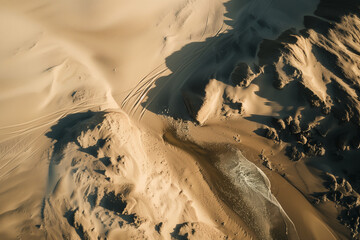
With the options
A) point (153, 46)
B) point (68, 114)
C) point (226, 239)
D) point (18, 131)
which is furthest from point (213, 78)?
point (18, 131)

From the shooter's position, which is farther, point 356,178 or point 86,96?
point 86,96

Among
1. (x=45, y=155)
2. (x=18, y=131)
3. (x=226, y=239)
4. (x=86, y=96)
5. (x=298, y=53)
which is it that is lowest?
(x=226, y=239)

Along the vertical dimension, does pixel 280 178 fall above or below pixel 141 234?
above

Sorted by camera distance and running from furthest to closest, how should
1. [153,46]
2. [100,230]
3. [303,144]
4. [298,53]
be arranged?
[153,46] → [303,144] → [298,53] → [100,230]

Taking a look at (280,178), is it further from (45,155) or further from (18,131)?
(18,131)

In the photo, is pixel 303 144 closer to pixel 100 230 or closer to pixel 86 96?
pixel 100 230

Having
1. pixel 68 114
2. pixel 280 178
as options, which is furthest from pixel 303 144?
pixel 68 114

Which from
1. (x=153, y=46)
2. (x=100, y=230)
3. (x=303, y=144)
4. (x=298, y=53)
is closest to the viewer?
(x=100, y=230)
